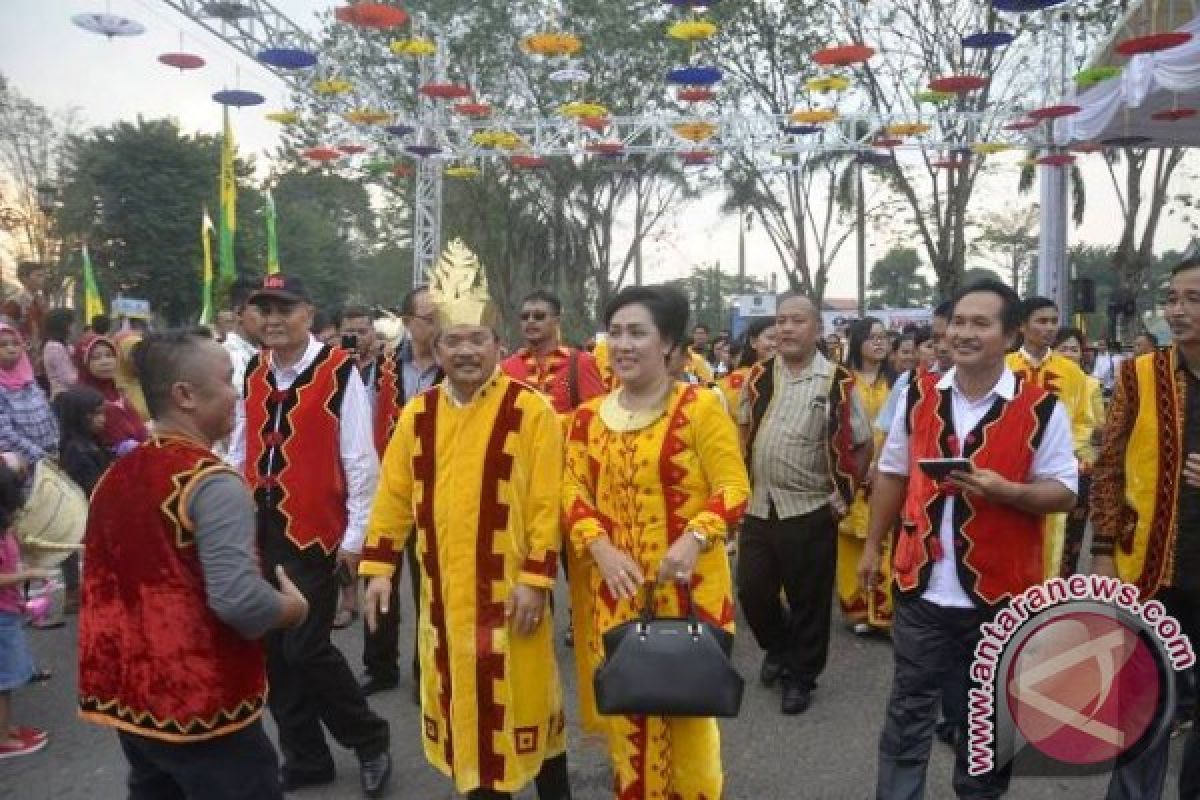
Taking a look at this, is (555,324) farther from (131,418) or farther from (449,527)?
(131,418)

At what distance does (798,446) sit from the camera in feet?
15.6

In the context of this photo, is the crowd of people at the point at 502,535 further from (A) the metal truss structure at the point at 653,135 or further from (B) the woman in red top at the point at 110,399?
(A) the metal truss structure at the point at 653,135

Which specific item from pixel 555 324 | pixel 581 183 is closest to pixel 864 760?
pixel 555 324

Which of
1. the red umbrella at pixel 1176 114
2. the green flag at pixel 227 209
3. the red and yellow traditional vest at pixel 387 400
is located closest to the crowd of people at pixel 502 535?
the red and yellow traditional vest at pixel 387 400

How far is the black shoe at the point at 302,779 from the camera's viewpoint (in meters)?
3.87

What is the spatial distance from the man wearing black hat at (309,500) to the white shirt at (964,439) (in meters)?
2.03

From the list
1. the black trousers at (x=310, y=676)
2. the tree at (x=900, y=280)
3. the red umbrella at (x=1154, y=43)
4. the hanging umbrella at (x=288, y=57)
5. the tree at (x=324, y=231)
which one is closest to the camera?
the black trousers at (x=310, y=676)

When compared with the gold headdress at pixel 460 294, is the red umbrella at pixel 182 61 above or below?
above

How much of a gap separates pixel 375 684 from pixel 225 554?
9.70 feet

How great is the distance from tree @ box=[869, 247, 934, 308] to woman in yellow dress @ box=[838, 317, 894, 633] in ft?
216

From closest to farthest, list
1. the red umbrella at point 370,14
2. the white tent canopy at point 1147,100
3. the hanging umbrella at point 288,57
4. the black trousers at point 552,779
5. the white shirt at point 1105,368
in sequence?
the black trousers at point 552,779
the white tent canopy at point 1147,100
the red umbrella at point 370,14
the hanging umbrella at point 288,57
the white shirt at point 1105,368

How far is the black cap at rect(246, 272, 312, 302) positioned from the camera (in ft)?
12.5

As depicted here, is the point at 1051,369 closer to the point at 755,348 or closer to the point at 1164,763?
the point at 755,348

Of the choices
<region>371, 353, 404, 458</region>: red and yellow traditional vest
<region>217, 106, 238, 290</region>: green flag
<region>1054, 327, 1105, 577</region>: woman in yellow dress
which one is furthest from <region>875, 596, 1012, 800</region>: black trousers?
<region>217, 106, 238, 290</region>: green flag
